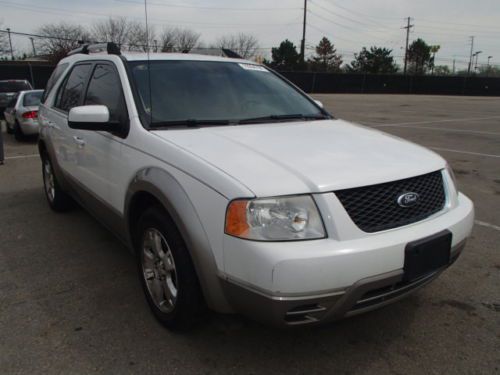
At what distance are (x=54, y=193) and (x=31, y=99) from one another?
8.21m

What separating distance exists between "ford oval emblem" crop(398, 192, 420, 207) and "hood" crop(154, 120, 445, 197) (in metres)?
0.10

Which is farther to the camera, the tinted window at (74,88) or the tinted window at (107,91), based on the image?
the tinted window at (74,88)

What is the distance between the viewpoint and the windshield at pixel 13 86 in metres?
17.6

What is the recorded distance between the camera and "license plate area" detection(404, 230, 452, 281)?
2.25 m

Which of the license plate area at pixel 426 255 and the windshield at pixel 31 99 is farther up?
the windshield at pixel 31 99

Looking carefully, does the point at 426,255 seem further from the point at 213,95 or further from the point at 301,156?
the point at 213,95

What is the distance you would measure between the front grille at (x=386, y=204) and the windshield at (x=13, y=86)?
18.3 meters

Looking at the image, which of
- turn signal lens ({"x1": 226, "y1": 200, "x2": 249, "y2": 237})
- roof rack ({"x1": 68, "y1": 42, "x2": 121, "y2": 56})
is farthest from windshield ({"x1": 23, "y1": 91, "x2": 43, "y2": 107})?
turn signal lens ({"x1": 226, "y1": 200, "x2": 249, "y2": 237})

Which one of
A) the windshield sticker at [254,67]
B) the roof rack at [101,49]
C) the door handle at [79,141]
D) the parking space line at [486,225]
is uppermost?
the roof rack at [101,49]

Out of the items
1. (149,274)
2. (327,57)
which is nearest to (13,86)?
(149,274)

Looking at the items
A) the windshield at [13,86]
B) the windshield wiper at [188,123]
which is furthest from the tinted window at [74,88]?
the windshield at [13,86]

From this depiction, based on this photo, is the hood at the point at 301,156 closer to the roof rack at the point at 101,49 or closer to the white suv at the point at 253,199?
the white suv at the point at 253,199

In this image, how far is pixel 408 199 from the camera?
237 cm

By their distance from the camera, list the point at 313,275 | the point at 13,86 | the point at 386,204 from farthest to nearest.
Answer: the point at 13,86
the point at 386,204
the point at 313,275
